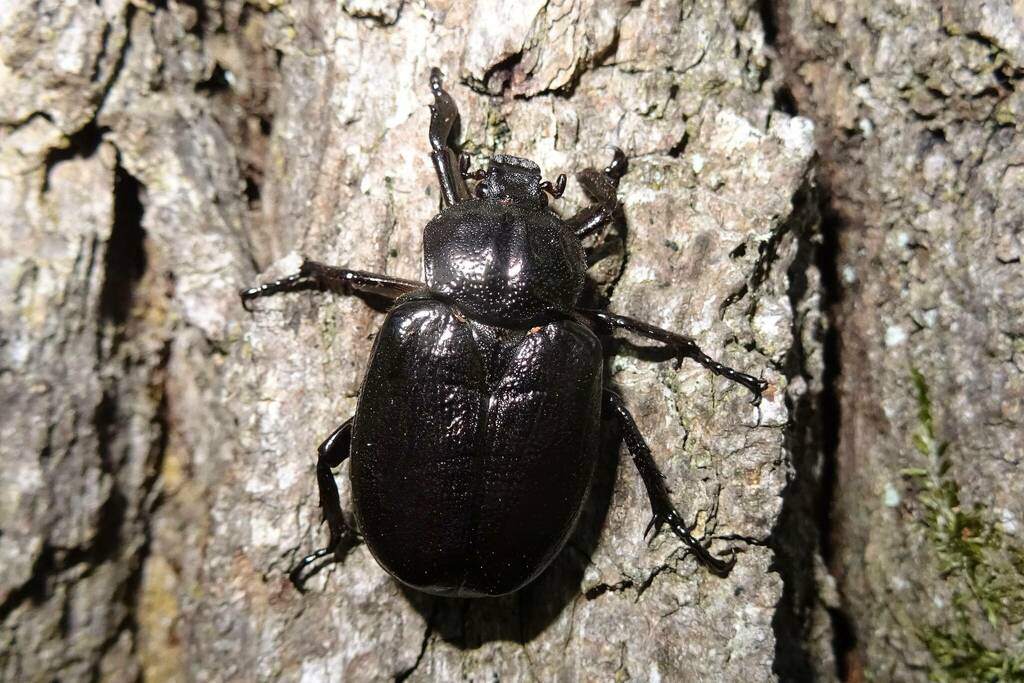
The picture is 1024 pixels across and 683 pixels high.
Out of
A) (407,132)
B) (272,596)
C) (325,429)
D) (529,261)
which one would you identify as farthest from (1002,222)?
(272,596)

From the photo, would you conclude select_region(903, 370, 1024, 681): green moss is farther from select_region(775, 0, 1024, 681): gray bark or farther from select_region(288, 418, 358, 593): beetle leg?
select_region(288, 418, 358, 593): beetle leg

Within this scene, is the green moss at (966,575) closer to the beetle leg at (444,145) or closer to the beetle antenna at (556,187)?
the beetle antenna at (556,187)

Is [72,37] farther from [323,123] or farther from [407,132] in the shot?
[407,132]

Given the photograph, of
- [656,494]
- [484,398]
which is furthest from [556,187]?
[656,494]

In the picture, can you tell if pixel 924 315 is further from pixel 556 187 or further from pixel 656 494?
pixel 556 187

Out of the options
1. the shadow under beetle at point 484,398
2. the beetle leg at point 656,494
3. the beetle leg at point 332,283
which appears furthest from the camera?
the beetle leg at point 332,283

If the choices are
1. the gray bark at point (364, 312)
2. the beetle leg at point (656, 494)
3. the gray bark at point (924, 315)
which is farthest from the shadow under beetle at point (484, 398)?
the gray bark at point (924, 315)
